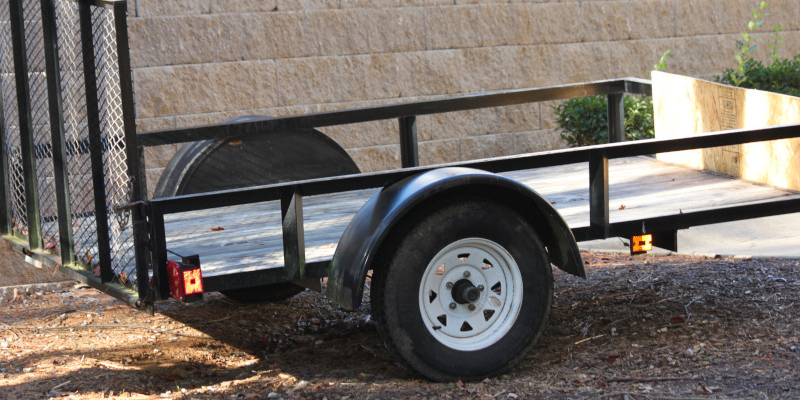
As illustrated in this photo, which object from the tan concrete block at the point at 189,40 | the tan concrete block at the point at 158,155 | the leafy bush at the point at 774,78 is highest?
the tan concrete block at the point at 189,40

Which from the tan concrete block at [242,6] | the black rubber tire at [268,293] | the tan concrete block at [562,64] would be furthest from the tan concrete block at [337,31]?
the black rubber tire at [268,293]

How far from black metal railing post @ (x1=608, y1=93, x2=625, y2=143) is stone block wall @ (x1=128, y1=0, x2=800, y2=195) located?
277 cm

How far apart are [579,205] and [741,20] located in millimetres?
6108

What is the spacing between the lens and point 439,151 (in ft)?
30.5

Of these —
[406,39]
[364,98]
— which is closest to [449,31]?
[406,39]

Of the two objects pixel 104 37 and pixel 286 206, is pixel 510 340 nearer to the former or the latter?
pixel 286 206


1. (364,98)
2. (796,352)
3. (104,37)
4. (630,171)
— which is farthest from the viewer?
(364,98)

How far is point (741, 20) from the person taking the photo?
10.3 meters

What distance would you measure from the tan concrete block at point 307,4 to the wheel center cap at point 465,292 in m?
4.82

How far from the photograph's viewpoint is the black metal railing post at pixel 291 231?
4.08 metres

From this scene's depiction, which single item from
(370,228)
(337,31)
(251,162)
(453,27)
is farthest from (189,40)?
(370,228)

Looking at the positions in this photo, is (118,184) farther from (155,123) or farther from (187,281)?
(155,123)

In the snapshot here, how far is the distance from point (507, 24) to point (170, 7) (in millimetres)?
3110

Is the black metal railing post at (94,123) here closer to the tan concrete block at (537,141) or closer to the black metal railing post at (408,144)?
the black metal railing post at (408,144)
